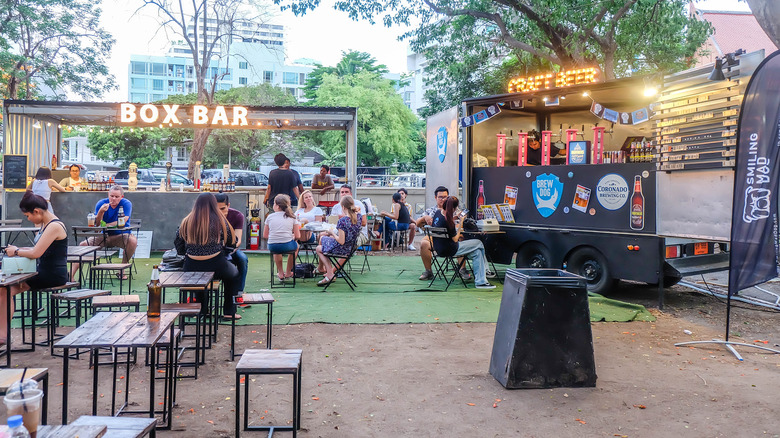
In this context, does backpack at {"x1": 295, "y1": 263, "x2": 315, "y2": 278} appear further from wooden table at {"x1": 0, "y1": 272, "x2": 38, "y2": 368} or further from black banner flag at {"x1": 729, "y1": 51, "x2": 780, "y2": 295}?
black banner flag at {"x1": 729, "y1": 51, "x2": 780, "y2": 295}

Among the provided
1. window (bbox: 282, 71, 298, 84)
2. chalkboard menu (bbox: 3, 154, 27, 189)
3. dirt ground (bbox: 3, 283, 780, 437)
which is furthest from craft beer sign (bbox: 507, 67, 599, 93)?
window (bbox: 282, 71, 298, 84)

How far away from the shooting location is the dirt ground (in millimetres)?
4055

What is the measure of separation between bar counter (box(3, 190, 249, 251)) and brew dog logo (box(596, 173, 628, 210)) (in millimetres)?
7485

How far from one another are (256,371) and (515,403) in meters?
2.01

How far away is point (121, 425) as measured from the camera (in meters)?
2.49

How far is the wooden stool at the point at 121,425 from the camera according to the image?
2373 mm

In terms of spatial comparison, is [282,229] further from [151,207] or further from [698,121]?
[698,121]

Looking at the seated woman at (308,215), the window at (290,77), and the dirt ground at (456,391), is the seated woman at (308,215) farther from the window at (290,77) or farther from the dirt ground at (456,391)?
the window at (290,77)

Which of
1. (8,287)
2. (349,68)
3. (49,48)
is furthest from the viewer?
(349,68)

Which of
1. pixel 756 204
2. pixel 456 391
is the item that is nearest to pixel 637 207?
pixel 756 204

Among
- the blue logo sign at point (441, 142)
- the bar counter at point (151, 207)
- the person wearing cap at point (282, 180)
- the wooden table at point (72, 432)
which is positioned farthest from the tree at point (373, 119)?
the wooden table at point (72, 432)

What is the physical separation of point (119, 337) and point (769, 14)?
4939mm

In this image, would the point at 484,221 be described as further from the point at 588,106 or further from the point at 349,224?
the point at 588,106

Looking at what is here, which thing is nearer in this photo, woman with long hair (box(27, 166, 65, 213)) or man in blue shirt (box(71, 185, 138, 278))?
man in blue shirt (box(71, 185, 138, 278))
